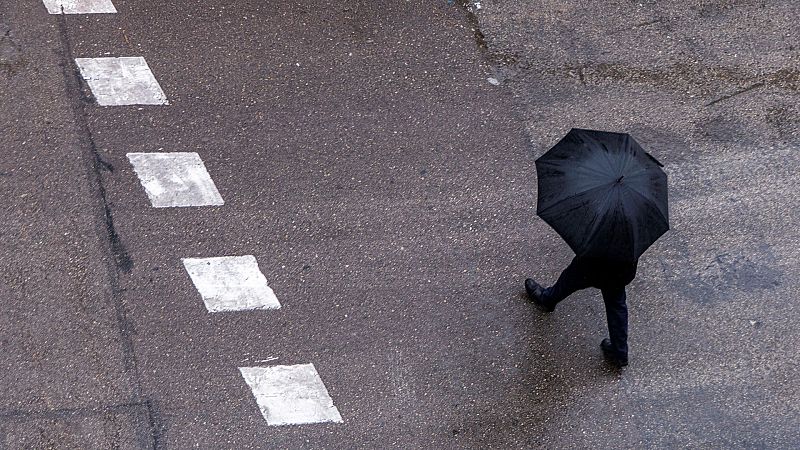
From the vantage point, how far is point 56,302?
19.0 ft

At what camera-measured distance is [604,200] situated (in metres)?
4.76

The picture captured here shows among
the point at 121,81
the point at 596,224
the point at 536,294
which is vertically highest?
the point at 121,81

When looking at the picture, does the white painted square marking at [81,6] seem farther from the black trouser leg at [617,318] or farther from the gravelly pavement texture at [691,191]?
the black trouser leg at [617,318]

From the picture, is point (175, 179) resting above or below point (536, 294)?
above

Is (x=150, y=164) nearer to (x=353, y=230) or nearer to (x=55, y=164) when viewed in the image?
(x=55, y=164)

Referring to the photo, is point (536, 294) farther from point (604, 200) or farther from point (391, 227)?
point (604, 200)

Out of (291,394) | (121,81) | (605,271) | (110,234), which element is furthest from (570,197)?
(121,81)

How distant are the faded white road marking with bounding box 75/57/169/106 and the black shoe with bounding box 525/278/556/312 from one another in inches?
120

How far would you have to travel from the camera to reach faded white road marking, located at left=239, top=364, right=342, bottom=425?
550cm

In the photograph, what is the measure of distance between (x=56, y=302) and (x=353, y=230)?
6.59 feet

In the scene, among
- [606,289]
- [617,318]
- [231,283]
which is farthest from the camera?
[231,283]

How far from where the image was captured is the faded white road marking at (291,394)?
550 cm

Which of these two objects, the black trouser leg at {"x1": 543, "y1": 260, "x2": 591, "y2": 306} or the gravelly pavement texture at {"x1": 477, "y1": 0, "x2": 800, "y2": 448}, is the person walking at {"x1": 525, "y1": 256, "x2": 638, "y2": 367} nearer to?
the black trouser leg at {"x1": 543, "y1": 260, "x2": 591, "y2": 306}

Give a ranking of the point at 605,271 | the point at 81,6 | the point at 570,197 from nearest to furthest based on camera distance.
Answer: the point at 570,197 → the point at 605,271 → the point at 81,6
